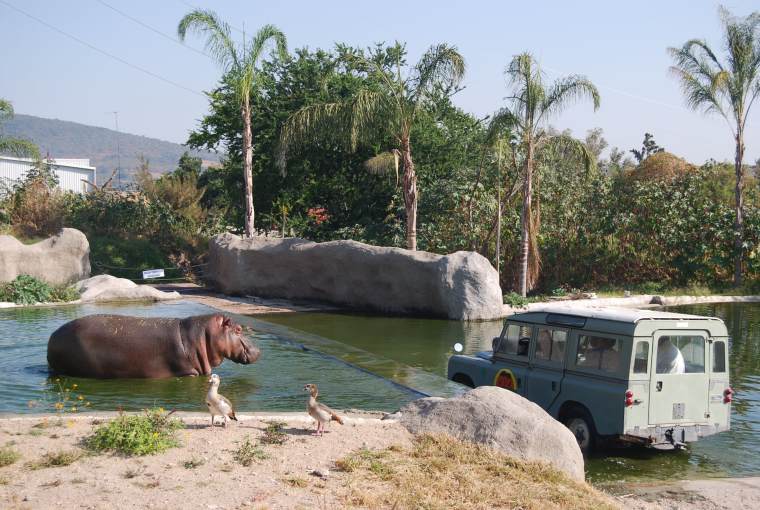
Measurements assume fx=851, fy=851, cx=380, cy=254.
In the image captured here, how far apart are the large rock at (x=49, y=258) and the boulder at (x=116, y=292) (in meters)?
1.25

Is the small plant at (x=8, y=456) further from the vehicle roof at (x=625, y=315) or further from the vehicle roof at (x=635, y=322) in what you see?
the vehicle roof at (x=625, y=315)

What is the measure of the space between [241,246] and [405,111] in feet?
22.5

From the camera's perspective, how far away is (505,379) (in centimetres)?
1202

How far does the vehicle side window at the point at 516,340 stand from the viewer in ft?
38.9

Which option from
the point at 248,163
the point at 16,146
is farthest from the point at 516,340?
the point at 16,146

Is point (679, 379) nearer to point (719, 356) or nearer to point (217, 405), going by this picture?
point (719, 356)

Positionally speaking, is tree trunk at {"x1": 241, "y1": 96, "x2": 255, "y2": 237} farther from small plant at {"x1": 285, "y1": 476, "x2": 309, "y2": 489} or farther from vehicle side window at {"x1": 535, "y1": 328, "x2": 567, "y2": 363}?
small plant at {"x1": 285, "y1": 476, "x2": 309, "y2": 489}

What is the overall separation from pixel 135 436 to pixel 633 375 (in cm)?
570

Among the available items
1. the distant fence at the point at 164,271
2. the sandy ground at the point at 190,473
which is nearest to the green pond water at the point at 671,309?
the sandy ground at the point at 190,473

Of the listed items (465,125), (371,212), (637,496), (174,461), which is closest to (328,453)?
(174,461)

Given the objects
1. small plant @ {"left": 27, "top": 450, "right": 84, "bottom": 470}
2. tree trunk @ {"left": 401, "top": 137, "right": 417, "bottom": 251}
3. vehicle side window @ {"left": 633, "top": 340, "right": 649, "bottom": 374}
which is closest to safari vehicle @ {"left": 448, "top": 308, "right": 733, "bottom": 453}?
vehicle side window @ {"left": 633, "top": 340, "right": 649, "bottom": 374}

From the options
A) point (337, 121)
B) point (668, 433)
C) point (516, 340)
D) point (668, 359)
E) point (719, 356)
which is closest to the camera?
point (668, 433)

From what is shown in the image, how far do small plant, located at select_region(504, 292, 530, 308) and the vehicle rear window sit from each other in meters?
14.3

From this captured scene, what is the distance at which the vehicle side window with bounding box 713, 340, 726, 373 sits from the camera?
10.7 metres
